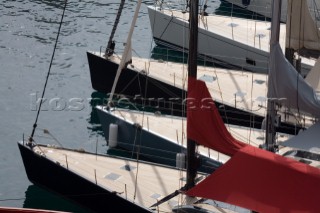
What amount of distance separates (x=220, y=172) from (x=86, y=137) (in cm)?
1380

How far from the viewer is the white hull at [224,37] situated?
41469mm

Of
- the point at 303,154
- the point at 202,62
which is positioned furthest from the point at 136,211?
the point at 202,62

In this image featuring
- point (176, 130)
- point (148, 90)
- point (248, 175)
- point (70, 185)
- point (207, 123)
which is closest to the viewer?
point (248, 175)

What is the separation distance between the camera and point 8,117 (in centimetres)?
3800

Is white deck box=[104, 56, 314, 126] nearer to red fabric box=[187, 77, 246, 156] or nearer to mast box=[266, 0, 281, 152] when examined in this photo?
mast box=[266, 0, 281, 152]

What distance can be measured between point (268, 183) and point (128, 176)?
715cm

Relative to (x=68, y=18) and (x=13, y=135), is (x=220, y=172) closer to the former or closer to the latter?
(x=13, y=135)

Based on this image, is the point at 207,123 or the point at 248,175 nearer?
the point at 248,175

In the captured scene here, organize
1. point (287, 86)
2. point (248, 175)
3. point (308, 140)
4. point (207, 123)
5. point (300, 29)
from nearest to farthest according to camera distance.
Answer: point (248, 175) → point (207, 123) → point (287, 86) → point (308, 140) → point (300, 29)

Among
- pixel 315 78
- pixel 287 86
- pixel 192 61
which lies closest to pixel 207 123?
pixel 192 61

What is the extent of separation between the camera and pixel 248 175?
23.1 m

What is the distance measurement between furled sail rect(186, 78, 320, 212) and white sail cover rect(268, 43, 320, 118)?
1.81 meters

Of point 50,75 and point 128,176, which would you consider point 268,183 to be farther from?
point 50,75

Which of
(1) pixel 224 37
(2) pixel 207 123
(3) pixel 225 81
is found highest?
(2) pixel 207 123
